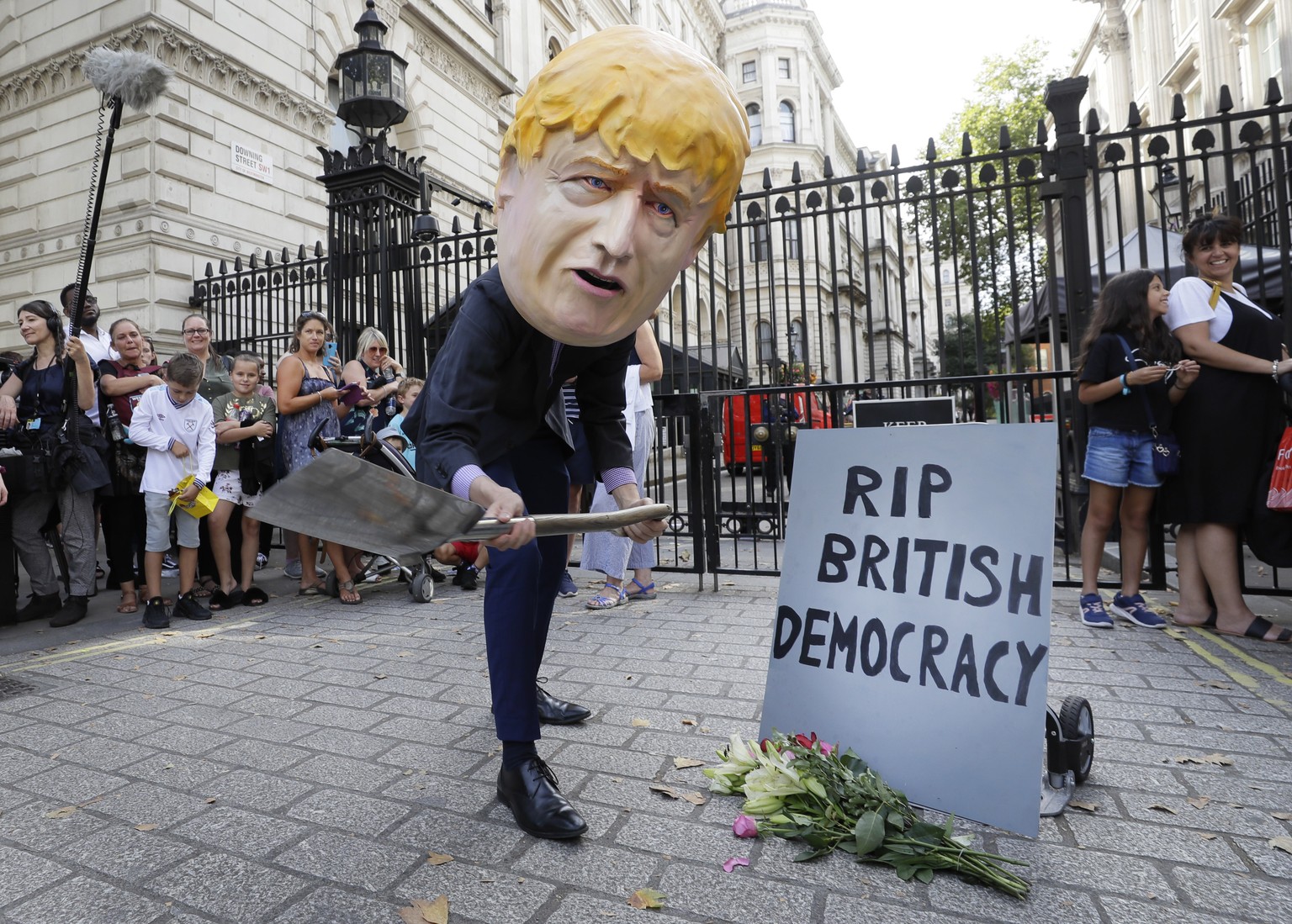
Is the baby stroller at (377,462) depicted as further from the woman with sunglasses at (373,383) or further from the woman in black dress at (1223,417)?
the woman in black dress at (1223,417)

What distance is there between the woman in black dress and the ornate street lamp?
292 inches

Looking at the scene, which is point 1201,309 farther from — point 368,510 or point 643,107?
point 368,510

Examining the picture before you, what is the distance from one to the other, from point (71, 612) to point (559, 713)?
4.16m

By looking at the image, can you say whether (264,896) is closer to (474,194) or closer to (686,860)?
(686,860)

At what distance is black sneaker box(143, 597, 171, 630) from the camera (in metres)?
5.00

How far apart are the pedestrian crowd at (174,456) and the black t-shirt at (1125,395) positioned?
281 cm

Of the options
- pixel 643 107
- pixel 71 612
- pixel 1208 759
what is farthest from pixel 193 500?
pixel 1208 759

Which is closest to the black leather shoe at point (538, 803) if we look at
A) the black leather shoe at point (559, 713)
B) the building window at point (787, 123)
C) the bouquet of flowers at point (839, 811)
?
the bouquet of flowers at point (839, 811)

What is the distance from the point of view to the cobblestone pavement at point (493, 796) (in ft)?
6.23

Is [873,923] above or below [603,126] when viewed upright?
below

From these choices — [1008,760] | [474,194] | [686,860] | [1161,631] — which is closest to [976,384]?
[1161,631]

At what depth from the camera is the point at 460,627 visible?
4914 millimetres

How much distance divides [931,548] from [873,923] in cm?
108

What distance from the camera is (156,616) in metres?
5.05
